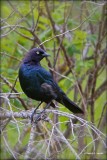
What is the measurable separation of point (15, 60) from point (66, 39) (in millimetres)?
645

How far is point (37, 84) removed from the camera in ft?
16.0

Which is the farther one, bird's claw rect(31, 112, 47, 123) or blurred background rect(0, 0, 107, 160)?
blurred background rect(0, 0, 107, 160)

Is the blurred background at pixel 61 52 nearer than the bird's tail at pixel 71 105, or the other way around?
the bird's tail at pixel 71 105

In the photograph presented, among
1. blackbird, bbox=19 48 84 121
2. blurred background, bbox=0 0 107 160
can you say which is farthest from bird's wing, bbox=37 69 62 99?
blurred background, bbox=0 0 107 160

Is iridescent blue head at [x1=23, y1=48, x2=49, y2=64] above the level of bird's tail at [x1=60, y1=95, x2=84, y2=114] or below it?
above

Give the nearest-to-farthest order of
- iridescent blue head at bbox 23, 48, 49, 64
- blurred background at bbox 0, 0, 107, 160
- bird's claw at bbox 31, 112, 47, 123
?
bird's claw at bbox 31, 112, 47, 123, iridescent blue head at bbox 23, 48, 49, 64, blurred background at bbox 0, 0, 107, 160

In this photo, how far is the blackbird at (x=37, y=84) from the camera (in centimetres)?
485

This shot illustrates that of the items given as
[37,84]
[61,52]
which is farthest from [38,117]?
[61,52]

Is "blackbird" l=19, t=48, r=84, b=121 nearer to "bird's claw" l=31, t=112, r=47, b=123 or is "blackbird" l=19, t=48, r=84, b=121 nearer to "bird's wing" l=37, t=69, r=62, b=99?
"bird's wing" l=37, t=69, r=62, b=99

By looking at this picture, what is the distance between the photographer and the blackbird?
4852 millimetres

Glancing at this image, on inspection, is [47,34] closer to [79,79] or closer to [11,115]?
[79,79]

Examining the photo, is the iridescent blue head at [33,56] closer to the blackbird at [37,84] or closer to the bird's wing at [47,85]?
the blackbird at [37,84]

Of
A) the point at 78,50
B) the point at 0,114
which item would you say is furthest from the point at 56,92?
the point at 78,50

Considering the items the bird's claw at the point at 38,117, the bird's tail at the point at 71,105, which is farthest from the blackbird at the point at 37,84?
the bird's claw at the point at 38,117
